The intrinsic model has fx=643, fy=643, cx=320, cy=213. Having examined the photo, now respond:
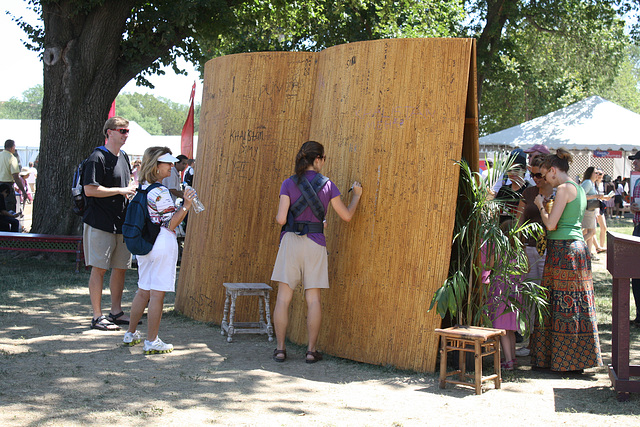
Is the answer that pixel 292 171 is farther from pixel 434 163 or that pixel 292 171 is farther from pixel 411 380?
pixel 411 380

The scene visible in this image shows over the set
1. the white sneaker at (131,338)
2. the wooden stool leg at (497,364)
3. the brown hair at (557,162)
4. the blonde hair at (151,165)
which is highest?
the brown hair at (557,162)

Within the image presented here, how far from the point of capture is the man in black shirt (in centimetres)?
655

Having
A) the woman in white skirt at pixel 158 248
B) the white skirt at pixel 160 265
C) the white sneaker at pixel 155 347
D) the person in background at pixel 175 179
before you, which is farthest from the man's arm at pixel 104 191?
the person in background at pixel 175 179

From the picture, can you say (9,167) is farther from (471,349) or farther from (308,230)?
(471,349)

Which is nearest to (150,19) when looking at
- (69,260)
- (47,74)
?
(47,74)

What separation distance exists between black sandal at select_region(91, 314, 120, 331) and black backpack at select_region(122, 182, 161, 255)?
1373 millimetres

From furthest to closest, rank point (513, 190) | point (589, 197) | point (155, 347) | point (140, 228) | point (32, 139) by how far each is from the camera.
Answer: point (32, 139), point (589, 197), point (513, 190), point (155, 347), point (140, 228)

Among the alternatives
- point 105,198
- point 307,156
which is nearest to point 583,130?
point 307,156

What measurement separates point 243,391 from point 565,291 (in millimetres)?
2797

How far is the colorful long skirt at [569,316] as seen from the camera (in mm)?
5359

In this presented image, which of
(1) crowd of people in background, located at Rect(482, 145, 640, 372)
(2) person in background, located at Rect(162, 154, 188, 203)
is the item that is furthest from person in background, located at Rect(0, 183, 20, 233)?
(1) crowd of people in background, located at Rect(482, 145, 640, 372)

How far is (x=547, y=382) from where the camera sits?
17.4 feet

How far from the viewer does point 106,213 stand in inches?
263

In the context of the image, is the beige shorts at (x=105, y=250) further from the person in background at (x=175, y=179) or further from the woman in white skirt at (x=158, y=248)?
the person in background at (x=175, y=179)
